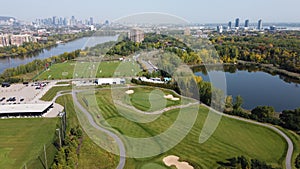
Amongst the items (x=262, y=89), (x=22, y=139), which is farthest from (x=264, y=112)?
(x=22, y=139)

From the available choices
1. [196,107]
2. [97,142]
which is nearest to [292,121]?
[196,107]

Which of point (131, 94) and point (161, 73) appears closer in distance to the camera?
point (131, 94)

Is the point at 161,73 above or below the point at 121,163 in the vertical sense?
above

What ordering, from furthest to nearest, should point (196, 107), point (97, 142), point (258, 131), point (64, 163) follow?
point (196, 107) → point (258, 131) → point (97, 142) → point (64, 163)

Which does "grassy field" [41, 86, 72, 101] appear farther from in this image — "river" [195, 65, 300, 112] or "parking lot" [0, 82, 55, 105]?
"river" [195, 65, 300, 112]

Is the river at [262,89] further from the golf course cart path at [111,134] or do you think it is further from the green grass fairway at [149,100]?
the golf course cart path at [111,134]

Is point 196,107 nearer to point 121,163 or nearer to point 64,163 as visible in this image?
point 121,163

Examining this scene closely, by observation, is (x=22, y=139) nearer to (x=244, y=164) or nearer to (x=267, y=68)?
(x=244, y=164)
